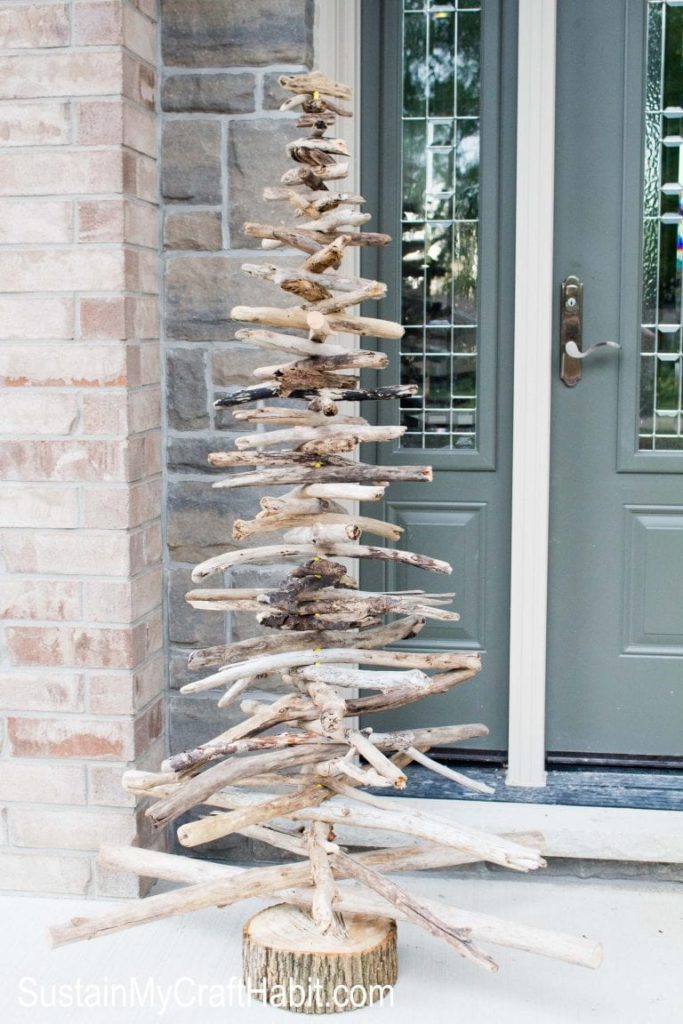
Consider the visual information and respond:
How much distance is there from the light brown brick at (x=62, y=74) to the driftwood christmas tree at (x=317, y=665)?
0.56 metres

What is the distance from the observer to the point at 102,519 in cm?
298

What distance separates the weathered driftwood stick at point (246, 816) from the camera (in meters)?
2.53

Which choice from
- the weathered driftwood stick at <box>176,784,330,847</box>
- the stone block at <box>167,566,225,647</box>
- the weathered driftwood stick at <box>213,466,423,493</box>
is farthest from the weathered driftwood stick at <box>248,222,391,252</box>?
the weathered driftwood stick at <box>176,784,330,847</box>

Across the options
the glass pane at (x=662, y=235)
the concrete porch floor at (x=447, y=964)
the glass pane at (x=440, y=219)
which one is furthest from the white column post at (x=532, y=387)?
the concrete porch floor at (x=447, y=964)

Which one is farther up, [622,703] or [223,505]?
A: [223,505]

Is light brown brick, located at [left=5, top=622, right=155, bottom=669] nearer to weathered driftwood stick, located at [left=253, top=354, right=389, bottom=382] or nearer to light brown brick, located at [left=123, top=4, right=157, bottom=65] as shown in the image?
weathered driftwood stick, located at [left=253, top=354, right=389, bottom=382]

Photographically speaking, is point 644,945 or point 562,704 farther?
point 562,704

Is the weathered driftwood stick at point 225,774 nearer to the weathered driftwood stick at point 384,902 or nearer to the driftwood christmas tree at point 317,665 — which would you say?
the driftwood christmas tree at point 317,665

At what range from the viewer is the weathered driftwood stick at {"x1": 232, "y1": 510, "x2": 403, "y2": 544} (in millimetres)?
2533

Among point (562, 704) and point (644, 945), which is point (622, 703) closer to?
point (562, 704)

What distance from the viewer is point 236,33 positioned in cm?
307

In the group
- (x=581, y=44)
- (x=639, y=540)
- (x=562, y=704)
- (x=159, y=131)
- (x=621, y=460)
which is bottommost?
(x=562, y=704)

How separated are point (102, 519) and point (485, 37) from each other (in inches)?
63.5

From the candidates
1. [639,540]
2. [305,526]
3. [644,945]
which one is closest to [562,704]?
[639,540]
